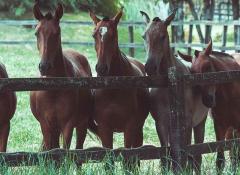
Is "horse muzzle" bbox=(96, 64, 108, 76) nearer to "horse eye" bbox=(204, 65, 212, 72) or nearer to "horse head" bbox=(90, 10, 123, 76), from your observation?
"horse head" bbox=(90, 10, 123, 76)

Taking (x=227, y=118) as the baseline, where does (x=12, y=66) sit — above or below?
above

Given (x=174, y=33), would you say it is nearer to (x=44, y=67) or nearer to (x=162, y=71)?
(x=162, y=71)

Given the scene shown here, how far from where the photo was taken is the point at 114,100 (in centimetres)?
605

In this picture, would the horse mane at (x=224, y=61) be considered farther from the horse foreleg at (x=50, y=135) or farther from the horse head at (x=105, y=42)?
the horse foreleg at (x=50, y=135)

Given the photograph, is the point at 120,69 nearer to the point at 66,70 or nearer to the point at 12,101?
the point at 66,70

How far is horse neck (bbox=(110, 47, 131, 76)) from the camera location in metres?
6.07

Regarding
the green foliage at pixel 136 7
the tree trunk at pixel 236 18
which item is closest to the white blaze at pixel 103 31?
the tree trunk at pixel 236 18

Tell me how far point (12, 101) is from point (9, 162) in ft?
4.00

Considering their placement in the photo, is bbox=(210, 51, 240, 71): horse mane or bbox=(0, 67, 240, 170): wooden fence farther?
bbox=(210, 51, 240, 71): horse mane

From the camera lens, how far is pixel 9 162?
5.28 m

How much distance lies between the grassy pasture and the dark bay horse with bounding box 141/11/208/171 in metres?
0.42

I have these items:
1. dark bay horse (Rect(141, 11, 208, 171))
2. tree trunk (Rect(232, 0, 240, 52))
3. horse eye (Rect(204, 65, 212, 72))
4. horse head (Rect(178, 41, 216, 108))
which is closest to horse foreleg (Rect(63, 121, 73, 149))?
dark bay horse (Rect(141, 11, 208, 171))

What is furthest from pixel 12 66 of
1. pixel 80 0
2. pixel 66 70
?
pixel 66 70

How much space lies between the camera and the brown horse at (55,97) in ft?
18.8
